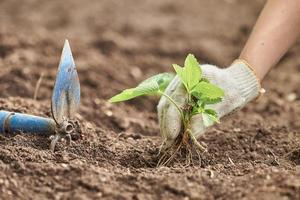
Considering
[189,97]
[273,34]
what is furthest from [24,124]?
[273,34]

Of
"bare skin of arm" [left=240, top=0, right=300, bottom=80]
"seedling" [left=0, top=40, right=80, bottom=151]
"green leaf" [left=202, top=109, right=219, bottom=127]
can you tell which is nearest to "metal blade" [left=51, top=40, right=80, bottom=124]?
"seedling" [left=0, top=40, right=80, bottom=151]

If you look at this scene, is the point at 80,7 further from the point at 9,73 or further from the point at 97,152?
the point at 97,152

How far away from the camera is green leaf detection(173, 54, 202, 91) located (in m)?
2.31

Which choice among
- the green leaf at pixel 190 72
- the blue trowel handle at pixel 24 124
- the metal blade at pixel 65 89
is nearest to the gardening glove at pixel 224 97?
the green leaf at pixel 190 72

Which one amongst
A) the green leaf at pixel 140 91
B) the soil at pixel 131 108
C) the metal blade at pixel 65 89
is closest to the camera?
the soil at pixel 131 108

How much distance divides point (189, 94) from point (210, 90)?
0.08m

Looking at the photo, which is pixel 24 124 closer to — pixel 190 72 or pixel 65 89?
pixel 65 89

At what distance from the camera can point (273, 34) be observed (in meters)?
2.65

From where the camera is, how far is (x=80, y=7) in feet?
17.0

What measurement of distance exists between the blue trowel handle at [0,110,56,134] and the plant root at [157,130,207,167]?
416 mm

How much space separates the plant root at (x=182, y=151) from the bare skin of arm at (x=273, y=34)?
439 mm

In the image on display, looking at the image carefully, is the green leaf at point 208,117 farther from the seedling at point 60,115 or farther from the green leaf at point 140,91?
the seedling at point 60,115

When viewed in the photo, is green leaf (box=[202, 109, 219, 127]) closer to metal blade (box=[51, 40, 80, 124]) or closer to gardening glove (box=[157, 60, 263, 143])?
gardening glove (box=[157, 60, 263, 143])

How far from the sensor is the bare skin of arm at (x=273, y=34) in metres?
2.65
